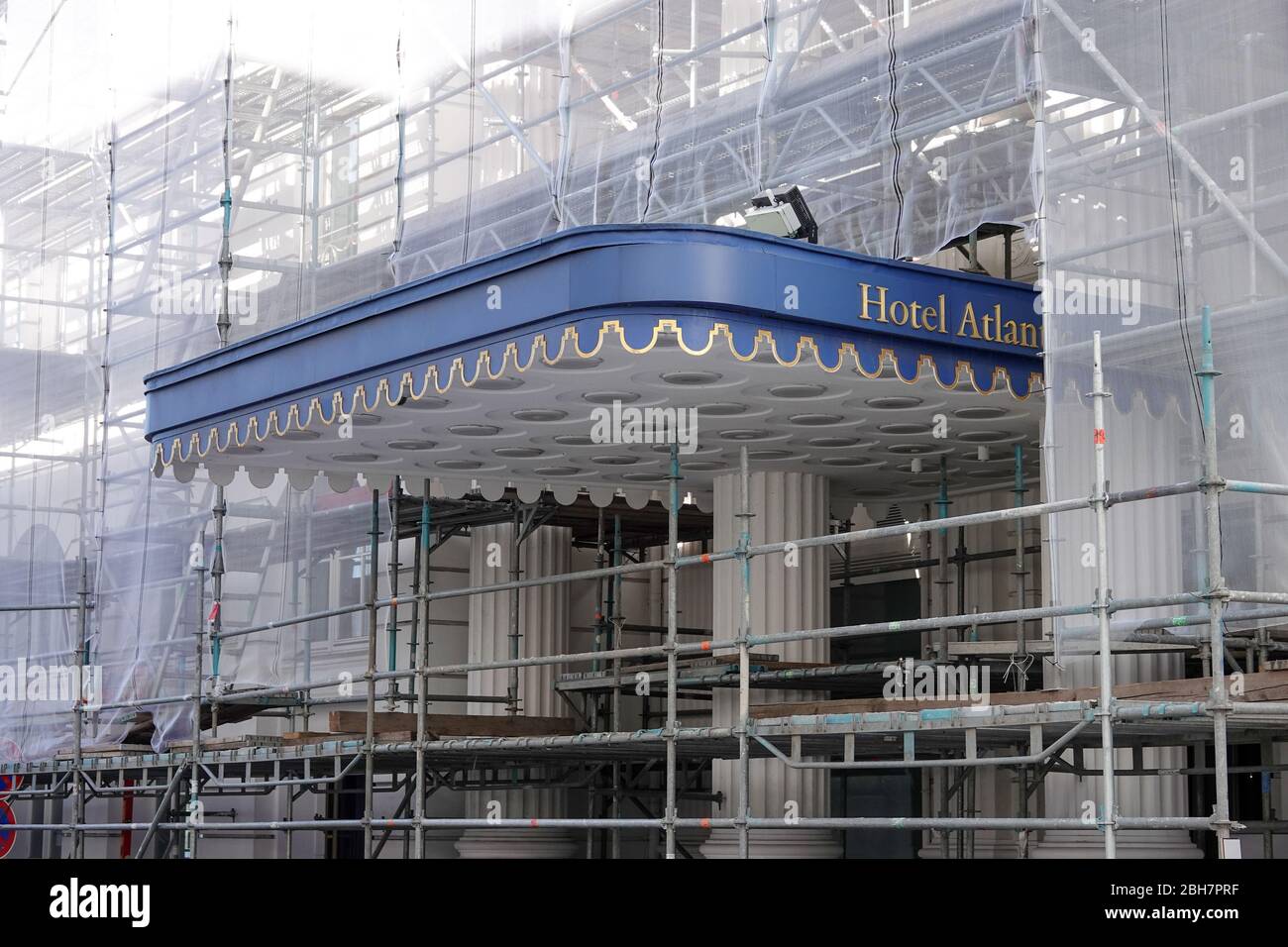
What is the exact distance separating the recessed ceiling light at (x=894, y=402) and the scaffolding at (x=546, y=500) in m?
0.87

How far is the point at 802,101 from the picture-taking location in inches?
546

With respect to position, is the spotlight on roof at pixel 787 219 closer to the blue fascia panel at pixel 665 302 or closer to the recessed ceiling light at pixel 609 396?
the blue fascia panel at pixel 665 302

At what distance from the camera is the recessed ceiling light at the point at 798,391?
13.0 meters

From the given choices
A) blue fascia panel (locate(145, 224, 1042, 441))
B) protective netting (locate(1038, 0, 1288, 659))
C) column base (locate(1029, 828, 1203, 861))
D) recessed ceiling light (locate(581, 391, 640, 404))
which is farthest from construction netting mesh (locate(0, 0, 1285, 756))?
column base (locate(1029, 828, 1203, 861))

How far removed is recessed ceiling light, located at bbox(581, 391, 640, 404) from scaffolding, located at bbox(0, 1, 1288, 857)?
54 cm

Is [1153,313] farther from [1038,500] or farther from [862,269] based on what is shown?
[1038,500]

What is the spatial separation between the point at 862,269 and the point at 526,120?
4967 mm

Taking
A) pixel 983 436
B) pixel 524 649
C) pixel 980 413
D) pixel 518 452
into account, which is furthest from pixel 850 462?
pixel 524 649

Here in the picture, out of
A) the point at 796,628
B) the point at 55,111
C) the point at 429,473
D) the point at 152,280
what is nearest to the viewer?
the point at 796,628

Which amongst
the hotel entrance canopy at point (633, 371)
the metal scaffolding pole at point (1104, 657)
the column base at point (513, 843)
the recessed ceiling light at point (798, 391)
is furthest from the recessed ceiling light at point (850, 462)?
the metal scaffolding pole at point (1104, 657)

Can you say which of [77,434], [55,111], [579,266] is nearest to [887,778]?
[579,266]

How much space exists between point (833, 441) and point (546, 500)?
4.63 metres

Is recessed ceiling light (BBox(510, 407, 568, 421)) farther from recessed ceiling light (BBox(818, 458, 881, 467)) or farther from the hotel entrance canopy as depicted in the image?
recessed ceiling light (BBox(818, 458, 881, 467))

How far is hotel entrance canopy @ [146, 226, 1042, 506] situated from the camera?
1145 cm
